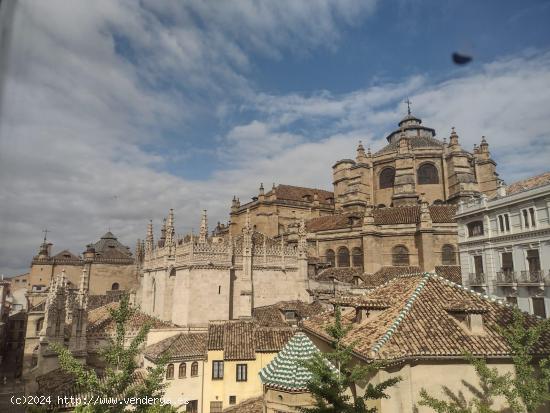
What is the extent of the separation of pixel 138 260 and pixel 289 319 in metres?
31.3

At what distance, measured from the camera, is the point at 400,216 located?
127ft

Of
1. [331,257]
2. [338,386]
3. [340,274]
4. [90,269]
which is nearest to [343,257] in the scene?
[331,257]

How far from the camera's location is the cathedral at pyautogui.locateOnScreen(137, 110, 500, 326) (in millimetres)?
29344

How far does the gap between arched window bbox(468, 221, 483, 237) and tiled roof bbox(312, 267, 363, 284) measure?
32.8 feet

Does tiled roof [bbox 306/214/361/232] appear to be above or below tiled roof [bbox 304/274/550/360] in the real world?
above

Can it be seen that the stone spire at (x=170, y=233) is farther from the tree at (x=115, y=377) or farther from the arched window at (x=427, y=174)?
the arched window at (x=427, y=174)

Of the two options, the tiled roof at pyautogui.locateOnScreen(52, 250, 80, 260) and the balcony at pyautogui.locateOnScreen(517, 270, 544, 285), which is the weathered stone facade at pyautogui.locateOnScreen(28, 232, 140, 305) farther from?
the balcony at pyautogui.locateOnScreen(517, 270, 544, 285)

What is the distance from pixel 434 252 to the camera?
35500 mm

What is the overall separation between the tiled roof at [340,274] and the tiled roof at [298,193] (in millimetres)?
15386

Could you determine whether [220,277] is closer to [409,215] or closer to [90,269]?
[409,215]

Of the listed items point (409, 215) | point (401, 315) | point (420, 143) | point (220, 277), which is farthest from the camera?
point (420, 143)

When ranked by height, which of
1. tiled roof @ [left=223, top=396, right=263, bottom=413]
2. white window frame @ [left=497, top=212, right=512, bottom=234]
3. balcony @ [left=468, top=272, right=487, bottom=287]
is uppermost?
white window frame @ [left=497, top=212, right=512, bottom=234]

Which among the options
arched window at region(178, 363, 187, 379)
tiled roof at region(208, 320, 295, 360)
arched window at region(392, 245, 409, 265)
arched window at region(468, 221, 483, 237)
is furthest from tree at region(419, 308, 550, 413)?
arched window at region(392, 245, 409, 265)

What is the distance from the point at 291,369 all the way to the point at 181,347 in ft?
36.7
